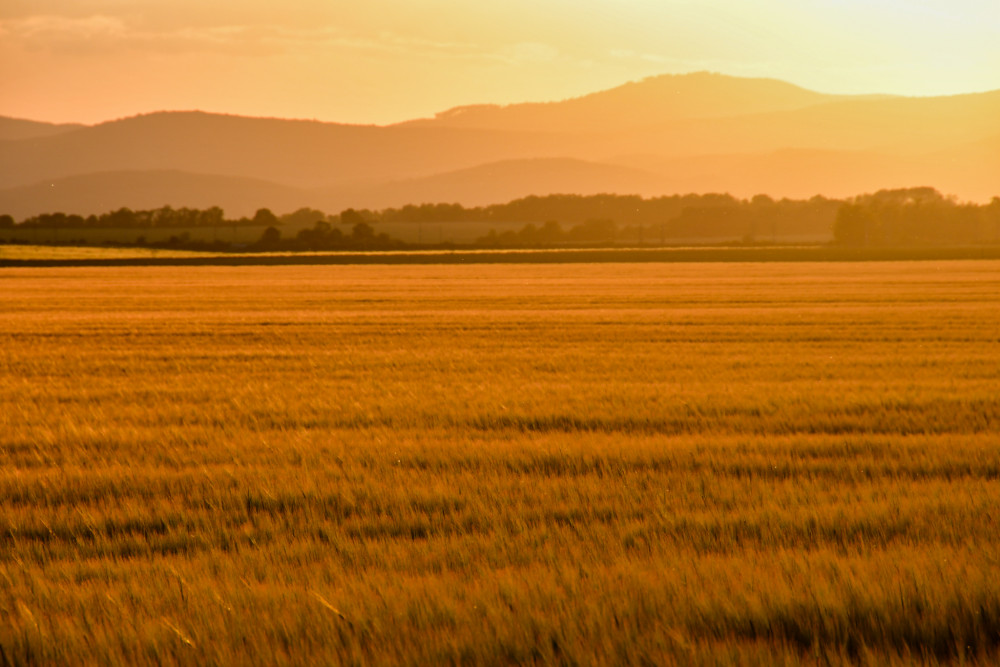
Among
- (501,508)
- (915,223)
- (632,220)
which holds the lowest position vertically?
(501,508)

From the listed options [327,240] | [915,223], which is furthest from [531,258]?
[915,223]

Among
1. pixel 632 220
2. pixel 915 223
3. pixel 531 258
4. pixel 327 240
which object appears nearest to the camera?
pixel 531 258

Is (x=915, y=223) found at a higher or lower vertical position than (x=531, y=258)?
higher

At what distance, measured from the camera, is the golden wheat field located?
4383 millimetres

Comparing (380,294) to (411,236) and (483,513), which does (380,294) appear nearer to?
(483,513)

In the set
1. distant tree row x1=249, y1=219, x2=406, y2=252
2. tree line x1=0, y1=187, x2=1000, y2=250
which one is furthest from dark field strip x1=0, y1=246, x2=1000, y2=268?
tree line x1=0, y1=187, x2=1000, y2=250

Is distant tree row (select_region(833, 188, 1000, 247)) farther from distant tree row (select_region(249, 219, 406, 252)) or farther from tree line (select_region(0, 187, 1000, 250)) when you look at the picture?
distant tree row (select_region(249, 219, 406, 252))

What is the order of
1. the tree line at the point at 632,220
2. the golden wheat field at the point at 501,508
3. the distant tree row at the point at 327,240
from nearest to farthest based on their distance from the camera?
the golden wheat field at the point at 501,508 → the distant tree row at the point at 327,240 → the tree line at the point at 632,220

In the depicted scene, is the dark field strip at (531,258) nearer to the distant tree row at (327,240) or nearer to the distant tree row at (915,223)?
the distant tree row at (327,240)

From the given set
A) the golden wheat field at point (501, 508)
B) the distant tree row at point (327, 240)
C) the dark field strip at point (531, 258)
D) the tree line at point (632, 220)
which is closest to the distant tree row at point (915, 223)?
the tree line at point (632, 220)

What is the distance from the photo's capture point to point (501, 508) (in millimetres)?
6660

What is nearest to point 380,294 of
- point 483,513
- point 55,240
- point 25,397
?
point 25,397

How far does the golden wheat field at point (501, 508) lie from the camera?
438cm

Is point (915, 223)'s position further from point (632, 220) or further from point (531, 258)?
point (531, 258)
